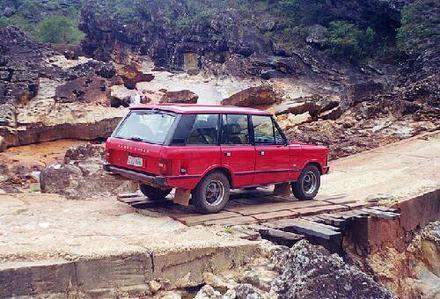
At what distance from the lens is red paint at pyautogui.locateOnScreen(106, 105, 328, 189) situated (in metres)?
7.07

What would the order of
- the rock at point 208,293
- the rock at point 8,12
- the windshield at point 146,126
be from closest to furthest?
1. the rock at point 208,293
2. the windshield at point 146,126
3. the rock at point 8,12

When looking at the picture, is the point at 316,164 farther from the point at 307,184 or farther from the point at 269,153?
the point at 269,153

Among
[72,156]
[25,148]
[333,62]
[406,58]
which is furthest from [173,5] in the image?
[72,156]

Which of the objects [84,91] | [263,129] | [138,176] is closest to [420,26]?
[84,91]

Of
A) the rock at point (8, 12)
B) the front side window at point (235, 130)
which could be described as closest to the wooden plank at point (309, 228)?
the front side window at point (235, 130)

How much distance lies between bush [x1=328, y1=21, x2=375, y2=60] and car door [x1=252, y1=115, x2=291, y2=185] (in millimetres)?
20205

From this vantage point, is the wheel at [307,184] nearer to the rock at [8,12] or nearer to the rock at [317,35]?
the rock at [317,35]

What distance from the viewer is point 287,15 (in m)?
32.3

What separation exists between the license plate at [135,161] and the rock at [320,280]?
2.49m

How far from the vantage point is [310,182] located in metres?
9.20

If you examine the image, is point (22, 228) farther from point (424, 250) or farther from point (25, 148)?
point (25, 148)

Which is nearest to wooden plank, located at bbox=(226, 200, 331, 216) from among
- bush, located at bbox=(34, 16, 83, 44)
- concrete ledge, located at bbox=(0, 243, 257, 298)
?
concrete ledge, located at bbox=(0, 243, 257, 298)

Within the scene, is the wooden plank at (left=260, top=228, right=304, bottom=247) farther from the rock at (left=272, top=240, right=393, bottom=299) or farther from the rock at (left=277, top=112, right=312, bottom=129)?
the rock at (left=277, top=112, right=312, bottom=129)

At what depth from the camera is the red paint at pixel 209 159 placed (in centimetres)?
707
